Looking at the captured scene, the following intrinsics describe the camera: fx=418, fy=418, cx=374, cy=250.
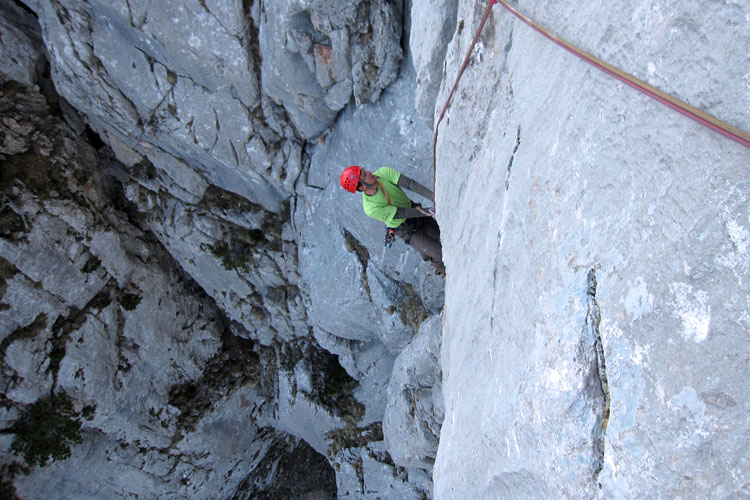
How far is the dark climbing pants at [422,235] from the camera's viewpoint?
6.61 metres

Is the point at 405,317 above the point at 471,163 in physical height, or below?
above

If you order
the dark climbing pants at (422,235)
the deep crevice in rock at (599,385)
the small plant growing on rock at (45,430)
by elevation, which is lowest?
the small plant growing on rock at (45,430)

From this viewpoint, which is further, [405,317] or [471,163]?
[405,317]

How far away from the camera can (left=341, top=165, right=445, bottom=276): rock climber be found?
224 inches

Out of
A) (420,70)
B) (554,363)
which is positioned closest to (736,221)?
(554,363)

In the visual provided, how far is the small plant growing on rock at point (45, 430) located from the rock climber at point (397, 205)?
8992 mm

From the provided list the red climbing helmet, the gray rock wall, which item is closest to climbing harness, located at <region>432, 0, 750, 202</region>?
the red climbing helmet

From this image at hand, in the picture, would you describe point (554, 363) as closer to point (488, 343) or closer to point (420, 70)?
point (488, 343)

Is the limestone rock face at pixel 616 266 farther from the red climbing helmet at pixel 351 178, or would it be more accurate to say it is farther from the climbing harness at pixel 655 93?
the red climbing helmet at pixel 351 178

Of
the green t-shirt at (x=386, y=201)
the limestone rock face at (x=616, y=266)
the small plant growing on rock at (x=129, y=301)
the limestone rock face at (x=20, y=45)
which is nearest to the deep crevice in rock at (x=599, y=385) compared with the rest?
the limestone rock face at (x=616, y=266)

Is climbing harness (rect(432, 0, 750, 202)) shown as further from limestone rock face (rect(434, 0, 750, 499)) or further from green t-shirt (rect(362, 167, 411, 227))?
green t-shirt (rect(362, 167, 411, 227))

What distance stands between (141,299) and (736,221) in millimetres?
12210

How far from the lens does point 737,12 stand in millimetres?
1478

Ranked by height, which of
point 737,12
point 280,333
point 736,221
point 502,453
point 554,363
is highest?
point 280,333
